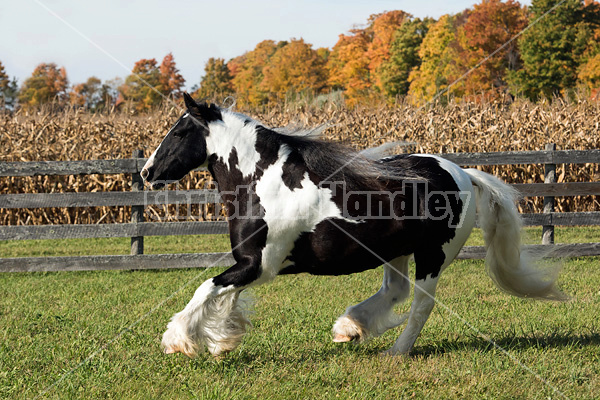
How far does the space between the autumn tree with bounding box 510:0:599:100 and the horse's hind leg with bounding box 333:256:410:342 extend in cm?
4018

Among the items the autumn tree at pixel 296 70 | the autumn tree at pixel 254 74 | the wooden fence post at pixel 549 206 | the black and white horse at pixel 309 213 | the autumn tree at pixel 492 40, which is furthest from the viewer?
the autumn tree at pixel 254 74

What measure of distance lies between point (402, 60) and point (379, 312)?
52355 millimetres

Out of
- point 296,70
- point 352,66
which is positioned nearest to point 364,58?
point 352,66

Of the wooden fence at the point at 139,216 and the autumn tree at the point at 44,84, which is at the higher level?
the autumn tree at the point at 44,84

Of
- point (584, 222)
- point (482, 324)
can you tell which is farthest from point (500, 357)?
point (584, 222)

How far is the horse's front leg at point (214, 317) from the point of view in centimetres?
420

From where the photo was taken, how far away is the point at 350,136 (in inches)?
564

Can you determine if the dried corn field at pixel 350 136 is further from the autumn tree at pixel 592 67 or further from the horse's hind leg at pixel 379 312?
the autumn tree at pixel 592 67

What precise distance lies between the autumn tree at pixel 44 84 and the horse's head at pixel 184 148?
Result: 77225 mm

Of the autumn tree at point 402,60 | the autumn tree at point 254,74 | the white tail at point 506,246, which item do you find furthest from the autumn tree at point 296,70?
the white tail at point 506,246

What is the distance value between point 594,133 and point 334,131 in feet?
20.7

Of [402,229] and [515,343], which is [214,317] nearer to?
[402,229]

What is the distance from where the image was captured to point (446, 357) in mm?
4547

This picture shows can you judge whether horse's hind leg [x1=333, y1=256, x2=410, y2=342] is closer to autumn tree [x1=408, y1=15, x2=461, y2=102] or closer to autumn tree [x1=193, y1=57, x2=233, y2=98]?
autumn tree [x1=408, y1=15, x2=461, y2=102]
